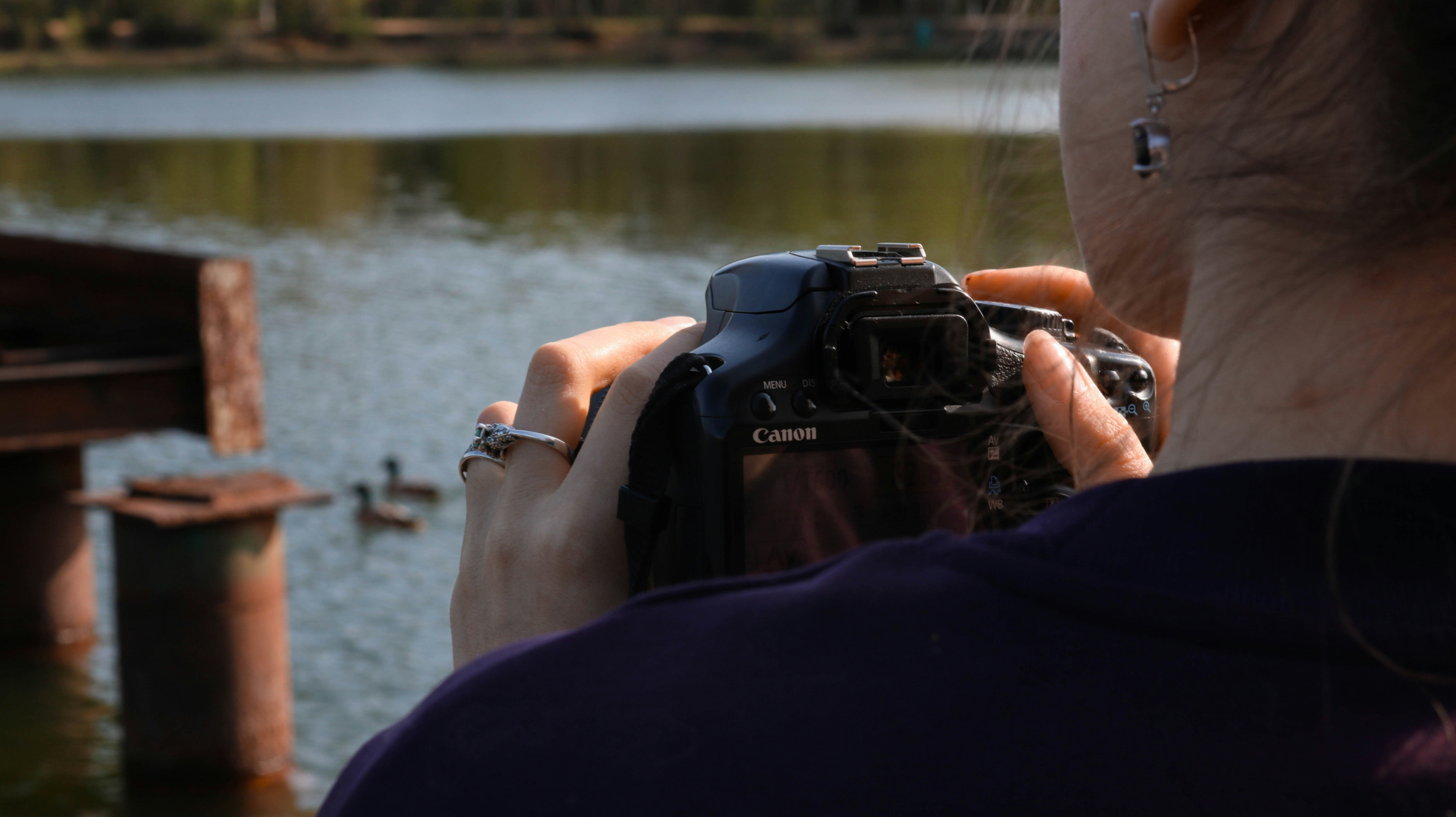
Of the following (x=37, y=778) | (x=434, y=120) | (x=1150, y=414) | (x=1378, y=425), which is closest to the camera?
(x=1378, y=425)

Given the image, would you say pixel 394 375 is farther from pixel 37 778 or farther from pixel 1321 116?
pixel 1321 116

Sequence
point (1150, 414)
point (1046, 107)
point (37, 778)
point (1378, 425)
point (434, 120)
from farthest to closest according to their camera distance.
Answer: point (434, 120) < point (37, 778) < point (1150, 414) < point (1046, 107) < point (1378, 425)

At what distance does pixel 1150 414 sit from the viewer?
49.3 inches

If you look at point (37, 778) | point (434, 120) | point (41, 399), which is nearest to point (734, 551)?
point (41, 399)

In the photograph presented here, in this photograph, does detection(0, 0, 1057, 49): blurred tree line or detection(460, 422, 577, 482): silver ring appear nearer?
detection(460, 422, 577, 482): silver ring

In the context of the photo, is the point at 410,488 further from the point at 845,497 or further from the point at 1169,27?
the point at 1169,27

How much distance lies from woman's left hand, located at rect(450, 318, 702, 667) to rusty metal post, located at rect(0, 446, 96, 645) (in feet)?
18.3

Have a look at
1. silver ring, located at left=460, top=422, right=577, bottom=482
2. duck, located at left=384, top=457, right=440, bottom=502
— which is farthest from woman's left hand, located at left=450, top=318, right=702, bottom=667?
duck, located at left=384, top=457, right=440, bottom=502

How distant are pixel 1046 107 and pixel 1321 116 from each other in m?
0.34

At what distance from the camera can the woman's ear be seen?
0.64 metres

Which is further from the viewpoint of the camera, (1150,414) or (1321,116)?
(1150,414)

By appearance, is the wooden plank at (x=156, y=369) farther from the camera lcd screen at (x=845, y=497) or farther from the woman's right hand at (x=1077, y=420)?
the woman's right hand at (x=1077, y=420)

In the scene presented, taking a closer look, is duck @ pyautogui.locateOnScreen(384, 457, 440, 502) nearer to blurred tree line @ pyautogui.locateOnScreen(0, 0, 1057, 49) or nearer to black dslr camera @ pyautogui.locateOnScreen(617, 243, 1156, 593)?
black dslr camera @ pyautogui.locateOnScreen(617, 243, 1156, 593)

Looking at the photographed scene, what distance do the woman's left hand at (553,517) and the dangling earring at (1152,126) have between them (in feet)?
1.49
